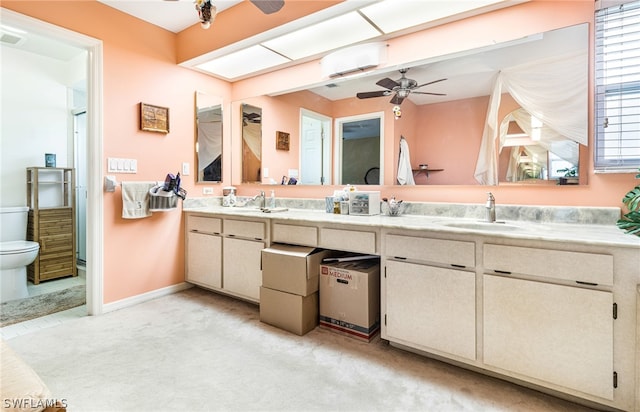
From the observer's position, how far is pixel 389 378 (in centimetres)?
171

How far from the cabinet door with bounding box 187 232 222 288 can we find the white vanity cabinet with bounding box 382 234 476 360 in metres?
1.63

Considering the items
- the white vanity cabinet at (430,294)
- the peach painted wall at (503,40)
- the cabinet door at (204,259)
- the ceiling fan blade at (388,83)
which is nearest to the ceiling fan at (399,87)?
the ceiling fan blade at (388,83)

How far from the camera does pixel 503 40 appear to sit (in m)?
2.02

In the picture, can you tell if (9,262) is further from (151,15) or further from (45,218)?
(151,15)

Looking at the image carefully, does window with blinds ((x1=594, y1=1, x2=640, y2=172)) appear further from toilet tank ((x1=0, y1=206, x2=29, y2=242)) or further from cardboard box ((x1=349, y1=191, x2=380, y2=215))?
toilet tank ((x1=0, y1=206, x2=29, y2=242))

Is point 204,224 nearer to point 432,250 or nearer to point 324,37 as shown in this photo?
point 324,37

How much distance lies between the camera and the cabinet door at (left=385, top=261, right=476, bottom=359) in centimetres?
170

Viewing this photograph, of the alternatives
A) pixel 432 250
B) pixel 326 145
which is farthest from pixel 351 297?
pixel 326 145

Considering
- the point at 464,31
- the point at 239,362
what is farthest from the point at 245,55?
the point at 239,362

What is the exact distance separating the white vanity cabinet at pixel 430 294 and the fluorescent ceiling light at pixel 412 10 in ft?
5.07

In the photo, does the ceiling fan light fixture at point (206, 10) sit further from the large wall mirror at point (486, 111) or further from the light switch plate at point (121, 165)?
the light switch plate at point (121, 165)

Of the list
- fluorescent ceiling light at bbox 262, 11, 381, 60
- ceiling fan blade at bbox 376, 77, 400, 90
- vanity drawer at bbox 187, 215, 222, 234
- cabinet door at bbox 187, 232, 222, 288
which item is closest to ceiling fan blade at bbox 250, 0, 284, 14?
fluorescent ceiling light at bbox 262, 11, 381, 60

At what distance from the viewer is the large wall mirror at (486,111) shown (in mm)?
1869

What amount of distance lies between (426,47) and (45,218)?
4.14 meters
